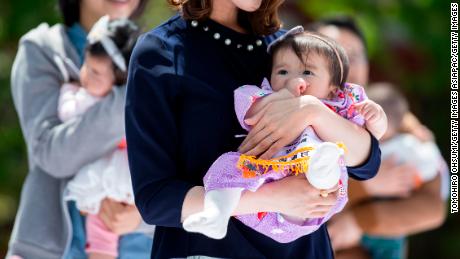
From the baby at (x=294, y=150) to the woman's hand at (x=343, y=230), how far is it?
1.84 m

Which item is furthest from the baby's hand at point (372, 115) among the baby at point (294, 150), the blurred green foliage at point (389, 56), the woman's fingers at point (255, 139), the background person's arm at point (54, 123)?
the blurred green foliage at point (389, 56)

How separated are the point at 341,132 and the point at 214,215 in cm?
38

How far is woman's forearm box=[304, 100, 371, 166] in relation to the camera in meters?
2.19

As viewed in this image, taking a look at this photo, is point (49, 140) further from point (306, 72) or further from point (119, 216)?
point (306, 72)

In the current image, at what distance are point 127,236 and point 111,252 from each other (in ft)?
0.24

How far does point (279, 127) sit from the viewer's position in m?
2.18

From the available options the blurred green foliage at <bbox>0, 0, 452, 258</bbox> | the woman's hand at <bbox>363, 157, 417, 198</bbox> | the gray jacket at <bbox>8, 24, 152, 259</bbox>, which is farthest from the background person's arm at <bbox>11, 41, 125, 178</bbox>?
the blurred green foliage at <bbox>0, 0, 452, 258</bbox>

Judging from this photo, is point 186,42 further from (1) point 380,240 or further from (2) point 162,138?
(1) point 380,240

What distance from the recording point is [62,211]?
2951mm

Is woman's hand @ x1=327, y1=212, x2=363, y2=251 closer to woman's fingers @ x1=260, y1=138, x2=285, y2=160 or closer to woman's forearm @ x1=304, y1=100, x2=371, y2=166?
woman's forearm @ x1=304, y1=100, x2=371, y2=166

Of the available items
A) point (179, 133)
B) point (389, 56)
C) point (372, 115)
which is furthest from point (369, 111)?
point (389, 56)

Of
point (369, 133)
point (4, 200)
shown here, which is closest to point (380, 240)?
point (369, 133)

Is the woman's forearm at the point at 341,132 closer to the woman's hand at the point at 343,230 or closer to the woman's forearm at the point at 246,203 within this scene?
the woman's forearm at the point at 246,203

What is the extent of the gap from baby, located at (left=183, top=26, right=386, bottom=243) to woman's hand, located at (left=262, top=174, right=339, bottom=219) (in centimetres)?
2
